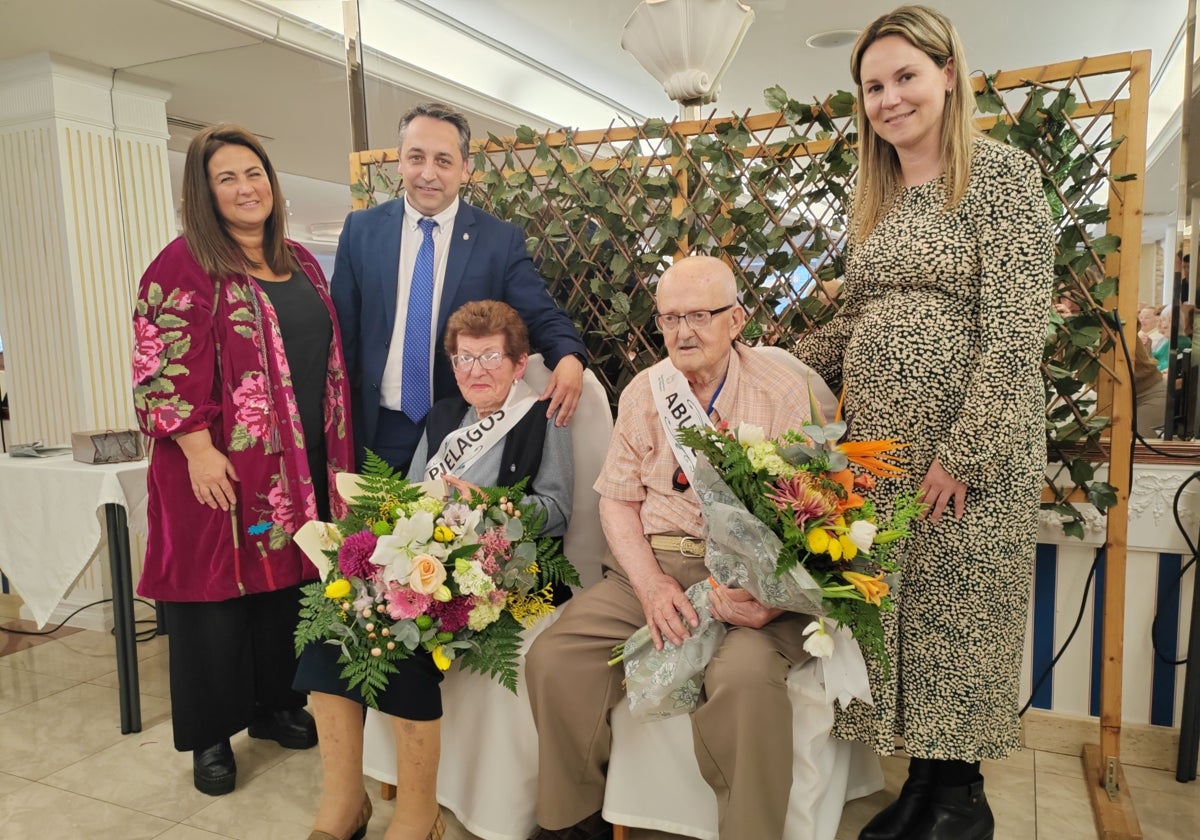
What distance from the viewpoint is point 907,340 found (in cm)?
165

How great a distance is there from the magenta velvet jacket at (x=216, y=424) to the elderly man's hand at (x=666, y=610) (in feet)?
3.15

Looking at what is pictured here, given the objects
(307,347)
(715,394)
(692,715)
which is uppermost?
(307,347)

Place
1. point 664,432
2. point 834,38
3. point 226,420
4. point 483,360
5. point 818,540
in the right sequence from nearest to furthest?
1. point 818,540
2. point 664,432
3. point 483,360
4. point 226,420
5. point 834,38

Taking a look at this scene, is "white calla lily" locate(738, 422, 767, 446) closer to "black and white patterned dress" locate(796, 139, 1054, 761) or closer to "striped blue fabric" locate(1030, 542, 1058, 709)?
"black and white patterned dress" locate(796, 139, 1054, 761)

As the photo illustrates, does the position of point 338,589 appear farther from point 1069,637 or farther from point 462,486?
point 1069,637

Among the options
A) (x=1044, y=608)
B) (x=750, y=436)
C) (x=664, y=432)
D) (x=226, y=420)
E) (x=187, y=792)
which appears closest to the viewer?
(x=750, y=436)

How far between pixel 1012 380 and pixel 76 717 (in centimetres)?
287

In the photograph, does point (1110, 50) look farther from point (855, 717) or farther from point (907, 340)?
point (855, 717)

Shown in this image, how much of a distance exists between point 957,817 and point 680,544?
84 centimetres

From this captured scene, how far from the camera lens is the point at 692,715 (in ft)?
5.23

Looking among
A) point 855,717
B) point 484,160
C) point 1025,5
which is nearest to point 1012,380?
point 855,717

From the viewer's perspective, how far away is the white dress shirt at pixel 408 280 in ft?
7.23

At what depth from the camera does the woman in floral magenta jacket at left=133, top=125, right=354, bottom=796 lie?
6.64ft

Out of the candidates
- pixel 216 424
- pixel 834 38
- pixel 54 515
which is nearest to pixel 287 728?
pixel 216 424
